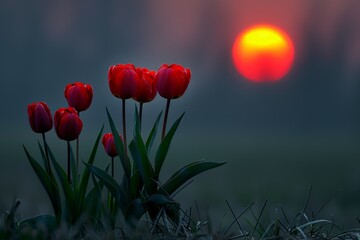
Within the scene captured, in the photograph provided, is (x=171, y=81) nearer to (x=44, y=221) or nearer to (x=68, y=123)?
(x=68, y=123)

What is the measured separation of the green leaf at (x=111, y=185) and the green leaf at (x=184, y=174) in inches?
5.3

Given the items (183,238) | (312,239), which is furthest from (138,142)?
(312,239)

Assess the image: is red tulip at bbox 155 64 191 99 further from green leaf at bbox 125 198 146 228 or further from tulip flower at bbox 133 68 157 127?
green leaf at bbox 125 198 146 228

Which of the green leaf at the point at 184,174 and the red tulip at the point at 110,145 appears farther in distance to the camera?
the red tulip at the point at 110,145

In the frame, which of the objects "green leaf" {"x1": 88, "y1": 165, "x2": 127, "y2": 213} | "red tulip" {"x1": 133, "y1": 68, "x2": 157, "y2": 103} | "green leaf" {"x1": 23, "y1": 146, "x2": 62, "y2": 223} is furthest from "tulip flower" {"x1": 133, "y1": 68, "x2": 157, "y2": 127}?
"green leaf" {"x1": 23, "y1": 146, "x2": 62, "y2": 223}

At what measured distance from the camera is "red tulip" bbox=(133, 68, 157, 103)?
2.36m

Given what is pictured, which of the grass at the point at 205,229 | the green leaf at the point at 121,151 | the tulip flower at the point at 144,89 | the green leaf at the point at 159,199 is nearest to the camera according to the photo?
the grass at the point at 205,229

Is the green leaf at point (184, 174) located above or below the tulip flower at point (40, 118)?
below

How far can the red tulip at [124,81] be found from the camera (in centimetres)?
227

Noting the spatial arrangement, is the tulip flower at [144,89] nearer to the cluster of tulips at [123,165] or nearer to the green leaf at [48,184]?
the cluster of tulips at [123,165]

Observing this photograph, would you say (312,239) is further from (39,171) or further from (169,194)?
(39,171)

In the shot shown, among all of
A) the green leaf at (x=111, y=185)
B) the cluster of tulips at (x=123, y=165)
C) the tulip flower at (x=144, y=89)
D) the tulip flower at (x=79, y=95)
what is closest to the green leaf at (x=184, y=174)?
the cluster of tulips at (x=123, y=165)

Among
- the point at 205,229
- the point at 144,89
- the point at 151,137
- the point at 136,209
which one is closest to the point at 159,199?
the point at 136,209

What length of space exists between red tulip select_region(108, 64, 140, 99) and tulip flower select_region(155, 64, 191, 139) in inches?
3.3
